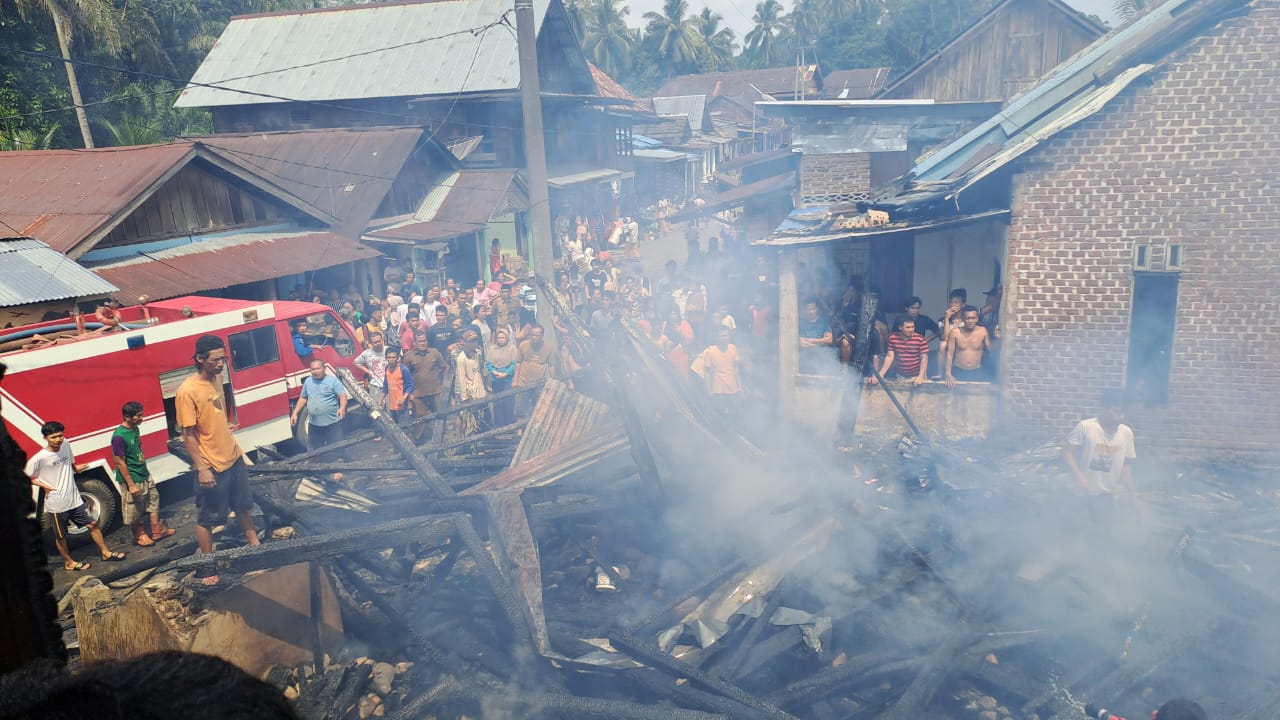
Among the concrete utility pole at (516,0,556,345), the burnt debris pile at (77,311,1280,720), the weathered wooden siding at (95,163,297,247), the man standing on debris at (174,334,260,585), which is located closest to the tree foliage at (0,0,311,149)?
the weathered wooden siding at (95,163,297,247)

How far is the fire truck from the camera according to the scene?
835cm

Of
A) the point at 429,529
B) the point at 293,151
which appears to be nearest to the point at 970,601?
the point at 429,529

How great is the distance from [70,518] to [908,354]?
9.48 m

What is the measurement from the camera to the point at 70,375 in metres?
8.57

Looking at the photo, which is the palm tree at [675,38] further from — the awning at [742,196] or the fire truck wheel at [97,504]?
the fire truck wheel at [97,504]

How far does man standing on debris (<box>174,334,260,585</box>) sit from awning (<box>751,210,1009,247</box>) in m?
6.13

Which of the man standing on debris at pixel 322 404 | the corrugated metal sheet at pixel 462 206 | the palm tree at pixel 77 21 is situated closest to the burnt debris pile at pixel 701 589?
the man standing on debris at pixel 322 404

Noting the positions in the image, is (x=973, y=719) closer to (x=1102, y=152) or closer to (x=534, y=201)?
(x=1102, y=152)

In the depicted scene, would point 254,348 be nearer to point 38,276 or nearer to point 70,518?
point 70,518

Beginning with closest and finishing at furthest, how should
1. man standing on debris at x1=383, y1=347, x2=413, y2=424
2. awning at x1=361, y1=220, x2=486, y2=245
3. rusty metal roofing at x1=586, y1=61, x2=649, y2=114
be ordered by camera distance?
man standing on debris at x1=383, y1=347, x2=413, y2=424 → awning at x1=361, y1=220, x2=486, y2=245 → rusty metal roofing at x1=586, y1=61, x2=649, y2=114

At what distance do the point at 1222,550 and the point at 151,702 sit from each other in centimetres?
874

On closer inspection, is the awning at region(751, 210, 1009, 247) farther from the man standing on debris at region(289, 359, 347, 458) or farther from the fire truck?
the fire truck

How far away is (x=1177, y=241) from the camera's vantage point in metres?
9.39

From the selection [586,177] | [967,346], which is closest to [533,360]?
[967,346]
